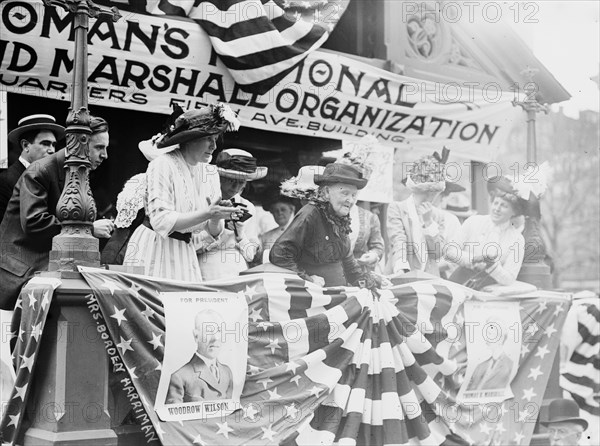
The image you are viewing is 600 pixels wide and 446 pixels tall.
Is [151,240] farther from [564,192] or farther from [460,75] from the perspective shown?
[564,192]

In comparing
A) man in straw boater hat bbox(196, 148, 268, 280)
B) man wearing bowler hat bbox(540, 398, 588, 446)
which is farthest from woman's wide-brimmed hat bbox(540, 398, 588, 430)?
man in straw boater hat bbox(196, 148, 268, 280)

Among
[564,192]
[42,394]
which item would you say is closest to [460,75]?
[42,394]

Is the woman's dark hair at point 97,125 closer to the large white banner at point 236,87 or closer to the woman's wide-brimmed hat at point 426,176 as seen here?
the large white banner at point 236,87

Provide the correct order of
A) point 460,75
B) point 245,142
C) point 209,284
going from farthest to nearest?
1. point 460,75
2. point 245,142
3. point 209,284

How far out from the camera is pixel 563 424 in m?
7.84

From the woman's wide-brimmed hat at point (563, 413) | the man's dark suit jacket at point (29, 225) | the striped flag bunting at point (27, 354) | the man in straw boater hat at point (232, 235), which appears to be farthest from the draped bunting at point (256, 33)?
the woman's wide-brimmed hat at point (563, 413)

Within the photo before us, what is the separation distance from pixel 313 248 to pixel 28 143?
242 centimetres

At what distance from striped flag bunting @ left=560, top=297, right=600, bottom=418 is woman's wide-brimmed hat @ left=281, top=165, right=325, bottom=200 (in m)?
2.82

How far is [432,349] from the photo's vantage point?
7.09 m

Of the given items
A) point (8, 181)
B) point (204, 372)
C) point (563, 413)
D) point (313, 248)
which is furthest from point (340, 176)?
point (563, 413)

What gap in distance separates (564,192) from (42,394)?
2248cm

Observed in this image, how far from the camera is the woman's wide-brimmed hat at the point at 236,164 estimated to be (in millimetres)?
7305

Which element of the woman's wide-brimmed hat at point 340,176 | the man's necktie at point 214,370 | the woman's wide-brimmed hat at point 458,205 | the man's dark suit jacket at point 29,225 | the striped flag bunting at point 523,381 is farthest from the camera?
the woman's wide-brimmed hat at point 458,205

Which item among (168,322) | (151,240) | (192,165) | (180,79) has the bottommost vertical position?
(168,322)
